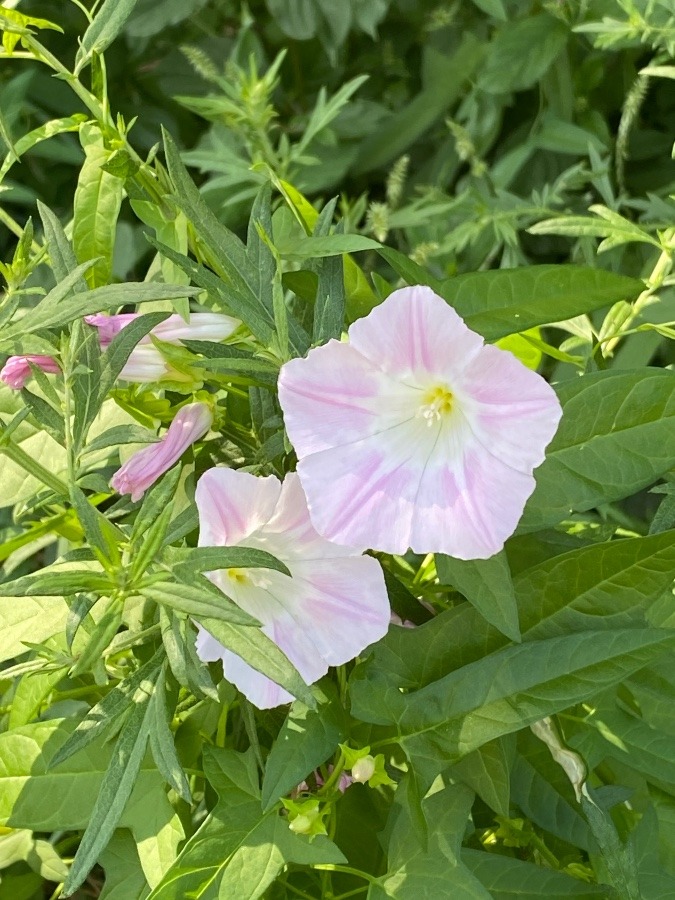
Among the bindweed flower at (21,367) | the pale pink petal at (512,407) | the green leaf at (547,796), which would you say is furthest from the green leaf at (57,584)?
the green leaf at (547,796)

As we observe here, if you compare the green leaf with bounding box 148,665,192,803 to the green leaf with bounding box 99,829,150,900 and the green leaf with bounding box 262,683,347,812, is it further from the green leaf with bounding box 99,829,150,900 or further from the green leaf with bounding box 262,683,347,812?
the green leaf with bounding box 99,829,150,900

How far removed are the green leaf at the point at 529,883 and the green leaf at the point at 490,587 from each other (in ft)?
0.61

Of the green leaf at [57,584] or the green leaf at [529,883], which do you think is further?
the green leaf at [529,883]

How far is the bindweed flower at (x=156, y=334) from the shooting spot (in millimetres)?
572

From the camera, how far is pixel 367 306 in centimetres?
64

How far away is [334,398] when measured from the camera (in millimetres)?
555

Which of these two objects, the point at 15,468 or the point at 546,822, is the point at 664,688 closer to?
the point at 546,822

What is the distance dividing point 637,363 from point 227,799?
28.2 inches

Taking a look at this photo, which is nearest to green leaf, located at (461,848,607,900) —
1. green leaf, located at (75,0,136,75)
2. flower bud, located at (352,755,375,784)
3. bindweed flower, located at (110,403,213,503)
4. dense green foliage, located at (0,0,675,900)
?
dense green foliage, located at (0,0,675,900)

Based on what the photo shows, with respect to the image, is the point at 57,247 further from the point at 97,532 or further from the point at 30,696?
the point at 30,696

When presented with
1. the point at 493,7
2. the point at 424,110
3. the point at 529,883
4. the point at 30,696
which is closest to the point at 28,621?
the point at 30,696

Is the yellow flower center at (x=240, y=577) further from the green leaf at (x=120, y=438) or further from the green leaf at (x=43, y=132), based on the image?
the green leaf at (x=43, y=132)

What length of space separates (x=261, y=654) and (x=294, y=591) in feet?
0.36

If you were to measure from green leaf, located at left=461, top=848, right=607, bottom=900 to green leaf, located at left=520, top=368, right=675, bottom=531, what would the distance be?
0.75 ft
